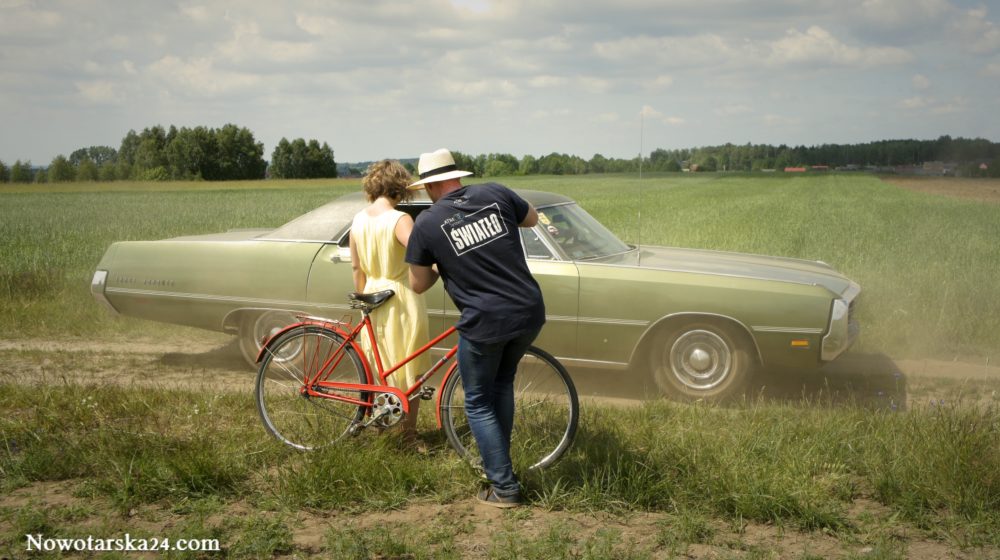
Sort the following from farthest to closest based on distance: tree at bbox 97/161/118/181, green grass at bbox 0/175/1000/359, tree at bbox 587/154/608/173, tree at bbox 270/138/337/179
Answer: tree at bbox 587/154/608/173 < tree at bbox 270/138/337/179 < tree at bbox 97/161/118/181 < green grass at bbox 0/175/1000/359

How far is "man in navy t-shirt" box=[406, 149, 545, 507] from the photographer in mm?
3578

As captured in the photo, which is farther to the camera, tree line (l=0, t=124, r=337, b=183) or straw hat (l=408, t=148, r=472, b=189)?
tree line (l=0, t=124, r=337, b=183)

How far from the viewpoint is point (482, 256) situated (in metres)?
3.57

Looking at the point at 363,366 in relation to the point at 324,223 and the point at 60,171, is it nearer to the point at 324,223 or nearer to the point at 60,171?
the point at 324,223

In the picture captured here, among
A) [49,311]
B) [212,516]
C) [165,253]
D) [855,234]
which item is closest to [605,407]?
[212,516]

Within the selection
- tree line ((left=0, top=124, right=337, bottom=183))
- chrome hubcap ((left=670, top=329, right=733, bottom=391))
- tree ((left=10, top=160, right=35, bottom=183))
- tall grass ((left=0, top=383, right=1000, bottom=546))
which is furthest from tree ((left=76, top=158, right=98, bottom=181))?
chrome hubcap ((left=670, top=329, right=733, bottom=391))

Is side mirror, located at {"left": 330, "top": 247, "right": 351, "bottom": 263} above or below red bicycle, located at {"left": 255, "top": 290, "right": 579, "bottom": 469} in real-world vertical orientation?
above

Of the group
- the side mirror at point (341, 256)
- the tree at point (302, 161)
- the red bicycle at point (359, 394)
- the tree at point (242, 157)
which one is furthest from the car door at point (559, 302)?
the tree at point (302, 161)

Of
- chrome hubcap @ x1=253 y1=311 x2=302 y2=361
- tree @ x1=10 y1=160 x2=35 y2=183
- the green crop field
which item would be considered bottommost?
the green crop field

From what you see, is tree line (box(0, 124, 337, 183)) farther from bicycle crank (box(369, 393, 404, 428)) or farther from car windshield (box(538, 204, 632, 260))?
bicycle crank (box(369, 393, 404, 428))

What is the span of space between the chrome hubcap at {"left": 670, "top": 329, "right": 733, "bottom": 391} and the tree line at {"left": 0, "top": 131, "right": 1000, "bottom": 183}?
3.97 meters

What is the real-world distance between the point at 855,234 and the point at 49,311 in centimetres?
1311

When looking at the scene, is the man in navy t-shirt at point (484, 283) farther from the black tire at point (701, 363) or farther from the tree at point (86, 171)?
the tree at point (86, 171)

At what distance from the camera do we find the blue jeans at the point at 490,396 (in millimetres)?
3682
